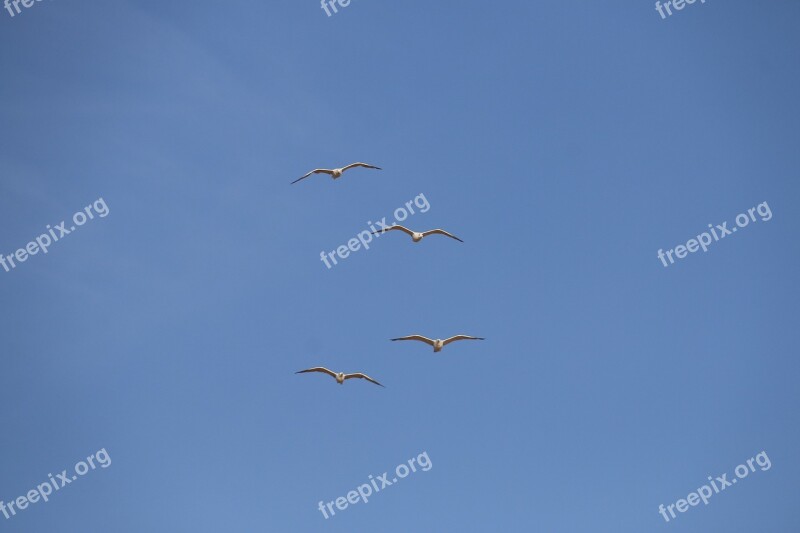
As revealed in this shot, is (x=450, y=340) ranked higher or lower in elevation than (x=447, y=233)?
lower

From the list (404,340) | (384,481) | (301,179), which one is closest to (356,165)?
(301,179)

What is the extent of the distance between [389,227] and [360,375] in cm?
1205

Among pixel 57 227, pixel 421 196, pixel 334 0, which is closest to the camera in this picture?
pixel 334 0

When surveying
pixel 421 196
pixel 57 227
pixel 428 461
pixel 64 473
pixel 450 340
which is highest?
pixel 57 227

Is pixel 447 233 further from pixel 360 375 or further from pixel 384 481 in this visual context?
pixel 384 481

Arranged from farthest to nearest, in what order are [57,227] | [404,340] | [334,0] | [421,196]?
[57,227] < [421,196] < [334,0] < [404,340]

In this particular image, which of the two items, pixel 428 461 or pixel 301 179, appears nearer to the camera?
pixel 301 179

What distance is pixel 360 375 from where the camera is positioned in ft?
212

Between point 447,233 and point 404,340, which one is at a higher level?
point 447,233

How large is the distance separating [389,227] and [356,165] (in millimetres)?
5807

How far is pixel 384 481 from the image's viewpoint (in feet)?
257

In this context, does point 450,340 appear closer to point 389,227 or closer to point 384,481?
point 389,227

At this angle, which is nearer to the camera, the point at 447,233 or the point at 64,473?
the point at 447,233

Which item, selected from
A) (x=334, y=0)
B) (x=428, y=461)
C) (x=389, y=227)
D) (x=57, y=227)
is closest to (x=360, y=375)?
(x=389, y=227)
